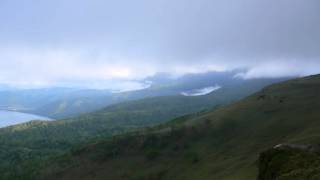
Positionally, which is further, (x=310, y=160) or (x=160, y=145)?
(x=160, y=145)

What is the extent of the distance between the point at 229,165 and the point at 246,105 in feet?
224

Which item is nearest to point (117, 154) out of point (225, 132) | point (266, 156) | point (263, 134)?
point (225, 132)

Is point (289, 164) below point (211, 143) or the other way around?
the other way around

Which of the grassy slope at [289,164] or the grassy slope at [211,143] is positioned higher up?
the grassy slope at [289,164]

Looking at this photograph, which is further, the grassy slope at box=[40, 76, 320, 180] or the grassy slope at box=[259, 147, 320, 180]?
the grassy slope at box=[40, 76, 320, 180]

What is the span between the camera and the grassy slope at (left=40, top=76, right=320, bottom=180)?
152 metres

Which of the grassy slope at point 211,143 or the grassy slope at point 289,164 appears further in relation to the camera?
the grassy slope at point 211,143

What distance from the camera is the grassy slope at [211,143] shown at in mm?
151625

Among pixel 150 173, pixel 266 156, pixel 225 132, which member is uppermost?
pixel 266 156

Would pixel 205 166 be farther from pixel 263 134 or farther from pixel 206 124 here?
pixel 206 124

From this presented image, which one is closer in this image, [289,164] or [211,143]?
[289,164]

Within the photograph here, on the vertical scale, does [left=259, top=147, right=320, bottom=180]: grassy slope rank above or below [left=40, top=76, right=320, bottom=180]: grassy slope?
above

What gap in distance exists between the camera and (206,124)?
630 feet

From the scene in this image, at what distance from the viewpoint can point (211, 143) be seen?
174500mm
